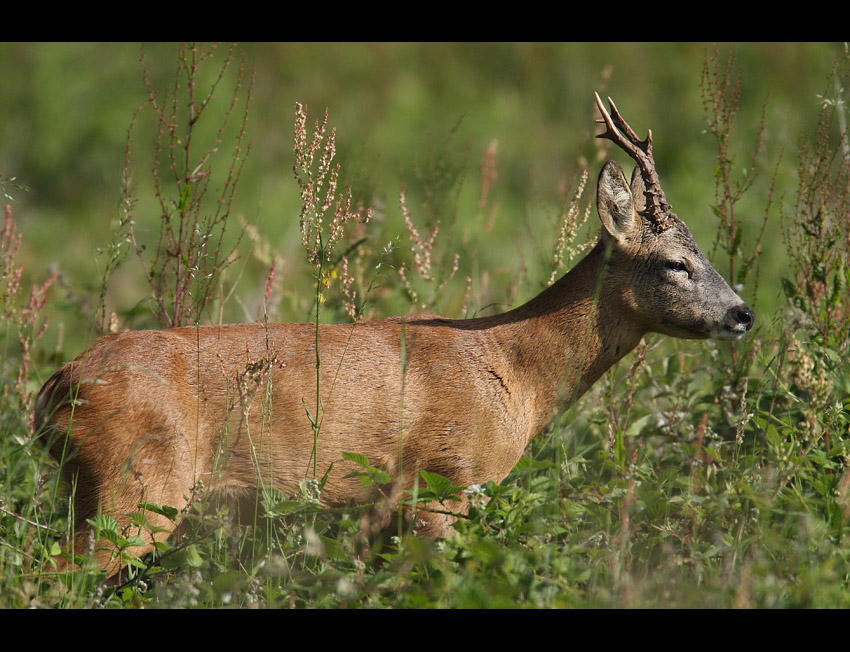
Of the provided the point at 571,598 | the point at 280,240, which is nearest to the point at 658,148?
the point at 280,240

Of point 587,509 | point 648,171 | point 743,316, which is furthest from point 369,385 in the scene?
point 743,316

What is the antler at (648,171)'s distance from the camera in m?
5.14

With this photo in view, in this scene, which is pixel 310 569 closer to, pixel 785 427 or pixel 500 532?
pixel 500 532

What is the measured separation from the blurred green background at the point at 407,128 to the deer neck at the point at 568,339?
320 centimetres

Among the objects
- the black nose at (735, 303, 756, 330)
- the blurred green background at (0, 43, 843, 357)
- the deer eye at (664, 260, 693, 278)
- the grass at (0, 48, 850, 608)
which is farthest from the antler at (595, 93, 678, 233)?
the blurred green background at (0, 43, 843, 357)

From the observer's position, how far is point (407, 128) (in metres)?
12.9

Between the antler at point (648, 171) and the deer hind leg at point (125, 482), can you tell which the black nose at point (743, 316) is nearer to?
the antler at point (648, 171)

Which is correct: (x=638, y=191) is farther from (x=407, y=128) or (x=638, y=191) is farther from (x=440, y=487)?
(x=407, y=128)

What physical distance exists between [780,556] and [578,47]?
11.5 m

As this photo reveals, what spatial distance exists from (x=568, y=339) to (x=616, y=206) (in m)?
0.73

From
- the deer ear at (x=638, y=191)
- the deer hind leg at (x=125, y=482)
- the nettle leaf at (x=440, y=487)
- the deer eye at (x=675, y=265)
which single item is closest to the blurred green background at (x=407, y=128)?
the deer ear at (x=638, y=191)

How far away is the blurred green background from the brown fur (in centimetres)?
325

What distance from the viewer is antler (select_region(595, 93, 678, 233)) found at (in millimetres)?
5137

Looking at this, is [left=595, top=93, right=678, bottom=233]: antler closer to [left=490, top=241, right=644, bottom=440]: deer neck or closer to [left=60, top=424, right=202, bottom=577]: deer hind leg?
[left=490, top=241, right=644, bottom=440]: deer neck
